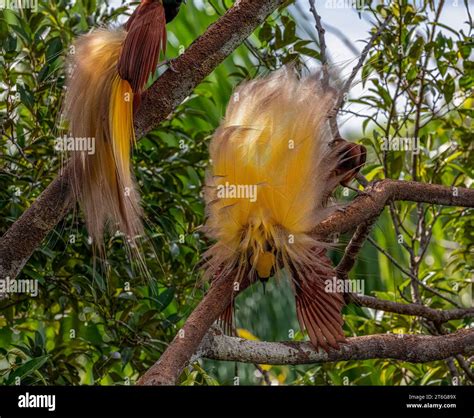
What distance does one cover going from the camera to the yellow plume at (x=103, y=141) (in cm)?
119

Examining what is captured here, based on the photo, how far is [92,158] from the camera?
1.21m

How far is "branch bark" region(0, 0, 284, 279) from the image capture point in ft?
3.74

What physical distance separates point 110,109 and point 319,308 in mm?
454

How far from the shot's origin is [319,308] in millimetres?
1153

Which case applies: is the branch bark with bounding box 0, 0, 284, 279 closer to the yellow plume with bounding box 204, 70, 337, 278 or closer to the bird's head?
the yellow plume with bounding box 204, 70, 337, 278

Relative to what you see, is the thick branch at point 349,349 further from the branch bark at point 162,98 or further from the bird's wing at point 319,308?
the branch bark at point 162,98

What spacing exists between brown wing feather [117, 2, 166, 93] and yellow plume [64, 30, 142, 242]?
0.07 ft

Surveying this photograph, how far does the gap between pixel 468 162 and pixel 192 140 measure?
681 mm

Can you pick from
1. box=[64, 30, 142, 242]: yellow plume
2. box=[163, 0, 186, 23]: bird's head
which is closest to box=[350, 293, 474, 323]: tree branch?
box=[64, 30, 142, 242]: yellow plume

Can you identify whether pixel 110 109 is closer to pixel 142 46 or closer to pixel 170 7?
pixel 142 46

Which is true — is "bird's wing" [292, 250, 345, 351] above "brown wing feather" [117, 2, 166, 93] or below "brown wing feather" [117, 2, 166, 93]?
below

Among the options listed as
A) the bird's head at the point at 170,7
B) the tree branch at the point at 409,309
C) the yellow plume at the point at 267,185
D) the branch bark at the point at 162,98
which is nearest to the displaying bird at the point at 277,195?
the yellow plume at the point at 267,185
